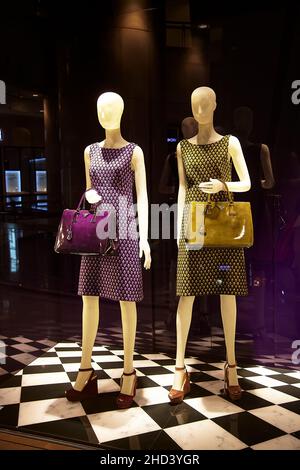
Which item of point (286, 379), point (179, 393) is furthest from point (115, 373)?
point (286, 379)

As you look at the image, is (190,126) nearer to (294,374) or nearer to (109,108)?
(109,108)

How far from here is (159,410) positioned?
2.69 m

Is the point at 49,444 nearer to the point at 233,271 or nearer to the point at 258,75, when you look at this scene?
the point at 233,271

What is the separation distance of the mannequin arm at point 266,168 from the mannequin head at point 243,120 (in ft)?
0.66

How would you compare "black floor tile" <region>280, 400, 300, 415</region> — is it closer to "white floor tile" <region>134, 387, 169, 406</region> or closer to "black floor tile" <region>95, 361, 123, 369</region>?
"white floor tile" <region>134, 387, 169, 406</region>

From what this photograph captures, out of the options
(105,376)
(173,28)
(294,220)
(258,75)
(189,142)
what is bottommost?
(105,376)

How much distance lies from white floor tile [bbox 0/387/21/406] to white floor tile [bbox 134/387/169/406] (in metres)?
0.72

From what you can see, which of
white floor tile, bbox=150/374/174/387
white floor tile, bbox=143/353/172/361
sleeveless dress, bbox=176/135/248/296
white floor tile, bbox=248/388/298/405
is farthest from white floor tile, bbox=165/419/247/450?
white floor tile, bbox=143/353/172/361

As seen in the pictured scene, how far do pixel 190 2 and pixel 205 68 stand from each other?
1.47 feet

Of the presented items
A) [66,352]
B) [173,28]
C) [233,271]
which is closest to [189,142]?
[233,271]

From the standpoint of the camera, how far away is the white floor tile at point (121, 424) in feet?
7.89

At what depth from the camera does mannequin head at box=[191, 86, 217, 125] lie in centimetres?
263

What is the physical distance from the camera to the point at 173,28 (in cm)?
339

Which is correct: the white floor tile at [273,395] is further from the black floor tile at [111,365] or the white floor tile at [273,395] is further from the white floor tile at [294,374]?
the black floor tile at [111,365]
